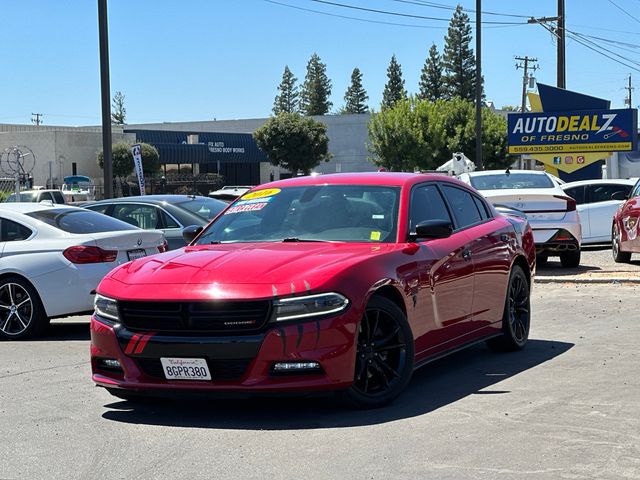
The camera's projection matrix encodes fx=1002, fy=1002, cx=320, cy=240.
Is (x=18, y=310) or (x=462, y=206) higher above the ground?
(x=462, y=206)

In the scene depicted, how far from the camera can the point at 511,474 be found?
503cm

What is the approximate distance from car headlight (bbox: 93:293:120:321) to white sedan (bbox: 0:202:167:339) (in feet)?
12.4

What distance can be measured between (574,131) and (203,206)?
933 inches

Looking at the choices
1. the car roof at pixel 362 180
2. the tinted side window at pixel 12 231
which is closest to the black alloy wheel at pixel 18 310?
the tinted side window at pixel 12 231

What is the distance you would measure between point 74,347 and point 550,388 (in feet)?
16.3

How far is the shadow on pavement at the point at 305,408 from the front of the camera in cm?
629

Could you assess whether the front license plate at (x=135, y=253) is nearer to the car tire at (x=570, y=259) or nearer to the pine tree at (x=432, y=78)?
the car tire at (x=570, y=259)

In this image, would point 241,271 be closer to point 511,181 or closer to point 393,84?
point 511,181

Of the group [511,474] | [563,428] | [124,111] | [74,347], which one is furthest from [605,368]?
[124,111]

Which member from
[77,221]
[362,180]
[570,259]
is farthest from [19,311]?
[570,259]

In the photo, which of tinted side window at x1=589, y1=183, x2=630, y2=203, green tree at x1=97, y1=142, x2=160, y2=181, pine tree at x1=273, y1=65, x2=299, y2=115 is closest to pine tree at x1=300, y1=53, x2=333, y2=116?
pine tree at x1=273, y1=65, x2=299, y2=115

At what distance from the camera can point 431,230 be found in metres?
7.13

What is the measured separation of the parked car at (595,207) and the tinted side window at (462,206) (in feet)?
37.0

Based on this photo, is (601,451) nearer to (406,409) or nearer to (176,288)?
(406,409)
